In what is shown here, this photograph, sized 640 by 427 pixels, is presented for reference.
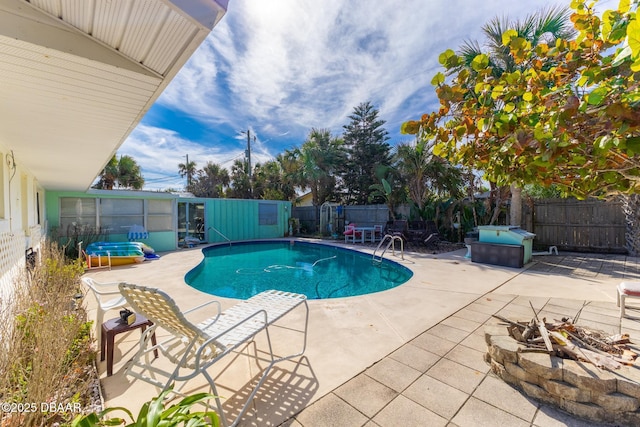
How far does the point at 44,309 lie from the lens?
2820 mm

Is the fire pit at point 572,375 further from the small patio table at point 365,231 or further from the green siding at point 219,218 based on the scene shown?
the green siding at point 219,218

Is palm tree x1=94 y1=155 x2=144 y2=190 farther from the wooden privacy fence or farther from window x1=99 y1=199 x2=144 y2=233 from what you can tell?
the wooden privacy fence

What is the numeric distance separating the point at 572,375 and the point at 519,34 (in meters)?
11.4

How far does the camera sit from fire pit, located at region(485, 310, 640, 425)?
1.92 meters

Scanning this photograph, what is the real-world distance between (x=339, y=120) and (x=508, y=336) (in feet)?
67.6

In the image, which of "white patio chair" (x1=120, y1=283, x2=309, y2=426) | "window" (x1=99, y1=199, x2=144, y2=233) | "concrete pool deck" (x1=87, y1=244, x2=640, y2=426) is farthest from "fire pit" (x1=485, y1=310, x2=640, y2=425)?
"window" (x1=99, y1=199, x2=144, y2=233)

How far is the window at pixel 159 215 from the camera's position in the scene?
35.3ft

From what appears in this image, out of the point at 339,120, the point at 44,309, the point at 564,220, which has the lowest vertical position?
the point at 44,309

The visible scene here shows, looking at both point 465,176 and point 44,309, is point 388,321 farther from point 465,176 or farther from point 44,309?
point 465,176

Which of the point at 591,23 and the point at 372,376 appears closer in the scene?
the point at 591,23

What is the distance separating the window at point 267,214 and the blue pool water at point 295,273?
3.21m

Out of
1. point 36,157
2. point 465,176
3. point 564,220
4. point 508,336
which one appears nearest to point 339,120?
point 465,176

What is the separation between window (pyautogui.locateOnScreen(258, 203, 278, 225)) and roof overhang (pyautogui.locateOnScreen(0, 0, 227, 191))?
481 inches

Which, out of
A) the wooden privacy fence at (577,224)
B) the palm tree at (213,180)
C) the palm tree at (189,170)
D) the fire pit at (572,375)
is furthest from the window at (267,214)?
the palm tree at (189,170)
